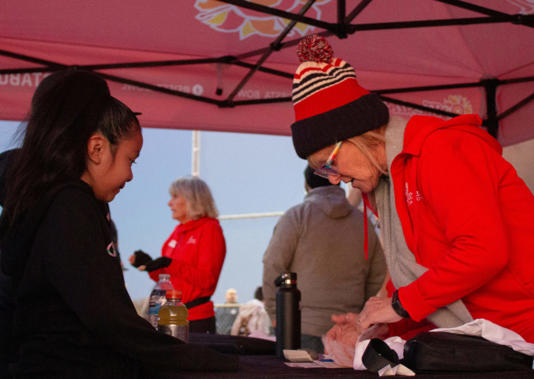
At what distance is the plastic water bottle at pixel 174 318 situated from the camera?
168 centimetres

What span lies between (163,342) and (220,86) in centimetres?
241

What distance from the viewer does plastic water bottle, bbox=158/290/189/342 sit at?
168 centimetres

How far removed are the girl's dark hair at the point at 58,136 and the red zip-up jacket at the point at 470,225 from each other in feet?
2.59

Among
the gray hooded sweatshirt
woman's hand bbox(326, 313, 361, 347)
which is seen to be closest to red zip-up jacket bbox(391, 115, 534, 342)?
woman's hand bbox(326, 313, 361, 347)

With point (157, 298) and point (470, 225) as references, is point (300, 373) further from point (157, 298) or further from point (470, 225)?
point (157, 298)

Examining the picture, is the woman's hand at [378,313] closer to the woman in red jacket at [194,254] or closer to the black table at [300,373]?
the black table at [300,373]

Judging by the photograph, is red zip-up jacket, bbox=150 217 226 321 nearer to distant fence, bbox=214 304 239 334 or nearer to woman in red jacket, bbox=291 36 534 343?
woman in red jacket, bbox=291 36 534 343

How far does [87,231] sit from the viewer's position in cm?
117

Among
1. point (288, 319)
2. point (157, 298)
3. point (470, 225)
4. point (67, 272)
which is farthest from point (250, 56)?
point (67, 272)

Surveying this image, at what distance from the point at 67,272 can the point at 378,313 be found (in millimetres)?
791

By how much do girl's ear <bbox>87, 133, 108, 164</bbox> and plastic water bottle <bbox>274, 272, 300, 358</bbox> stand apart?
767 mm

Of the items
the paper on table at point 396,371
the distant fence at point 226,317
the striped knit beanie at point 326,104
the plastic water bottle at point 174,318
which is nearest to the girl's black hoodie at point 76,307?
the paper on table at point 396,371

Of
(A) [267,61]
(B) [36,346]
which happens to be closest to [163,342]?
(B) [36,346]

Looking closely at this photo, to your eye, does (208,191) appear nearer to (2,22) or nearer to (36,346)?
(2,22)
